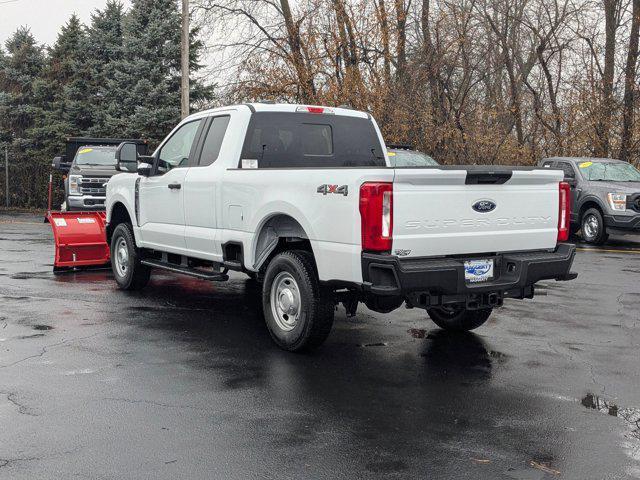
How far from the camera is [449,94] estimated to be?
23250mm

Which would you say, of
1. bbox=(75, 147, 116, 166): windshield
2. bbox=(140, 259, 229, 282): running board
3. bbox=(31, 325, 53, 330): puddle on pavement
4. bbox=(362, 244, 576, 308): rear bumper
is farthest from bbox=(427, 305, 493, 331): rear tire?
bbox=(75, 147, 116, 166): windshield

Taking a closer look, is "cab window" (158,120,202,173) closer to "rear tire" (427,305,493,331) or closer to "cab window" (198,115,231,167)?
"cab window" (198,115,231,167)

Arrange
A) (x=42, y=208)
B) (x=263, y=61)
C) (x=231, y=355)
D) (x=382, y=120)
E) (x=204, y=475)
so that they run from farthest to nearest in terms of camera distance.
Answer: (x=42, y=208), (x=263, y=61), (x=382, y=120), (x=231, y=355), (x=204, y=475)

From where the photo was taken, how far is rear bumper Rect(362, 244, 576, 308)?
18.4ft

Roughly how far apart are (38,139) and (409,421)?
35.2 meters

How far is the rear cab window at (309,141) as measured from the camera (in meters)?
7.69

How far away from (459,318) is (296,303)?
1.80m

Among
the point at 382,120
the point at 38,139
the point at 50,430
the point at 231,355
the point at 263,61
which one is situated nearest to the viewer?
the point at 50,430

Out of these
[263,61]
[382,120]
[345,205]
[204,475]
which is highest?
[263,61]

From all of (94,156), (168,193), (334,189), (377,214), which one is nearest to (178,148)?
(168,193)

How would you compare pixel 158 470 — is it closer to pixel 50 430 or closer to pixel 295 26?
pixel 50 430

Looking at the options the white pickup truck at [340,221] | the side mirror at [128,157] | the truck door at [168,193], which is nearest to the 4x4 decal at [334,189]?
the white pickup truck at [340,221]

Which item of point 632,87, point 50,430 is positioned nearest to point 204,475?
point 50,430

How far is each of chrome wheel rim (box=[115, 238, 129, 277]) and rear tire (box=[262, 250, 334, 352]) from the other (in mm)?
3449
